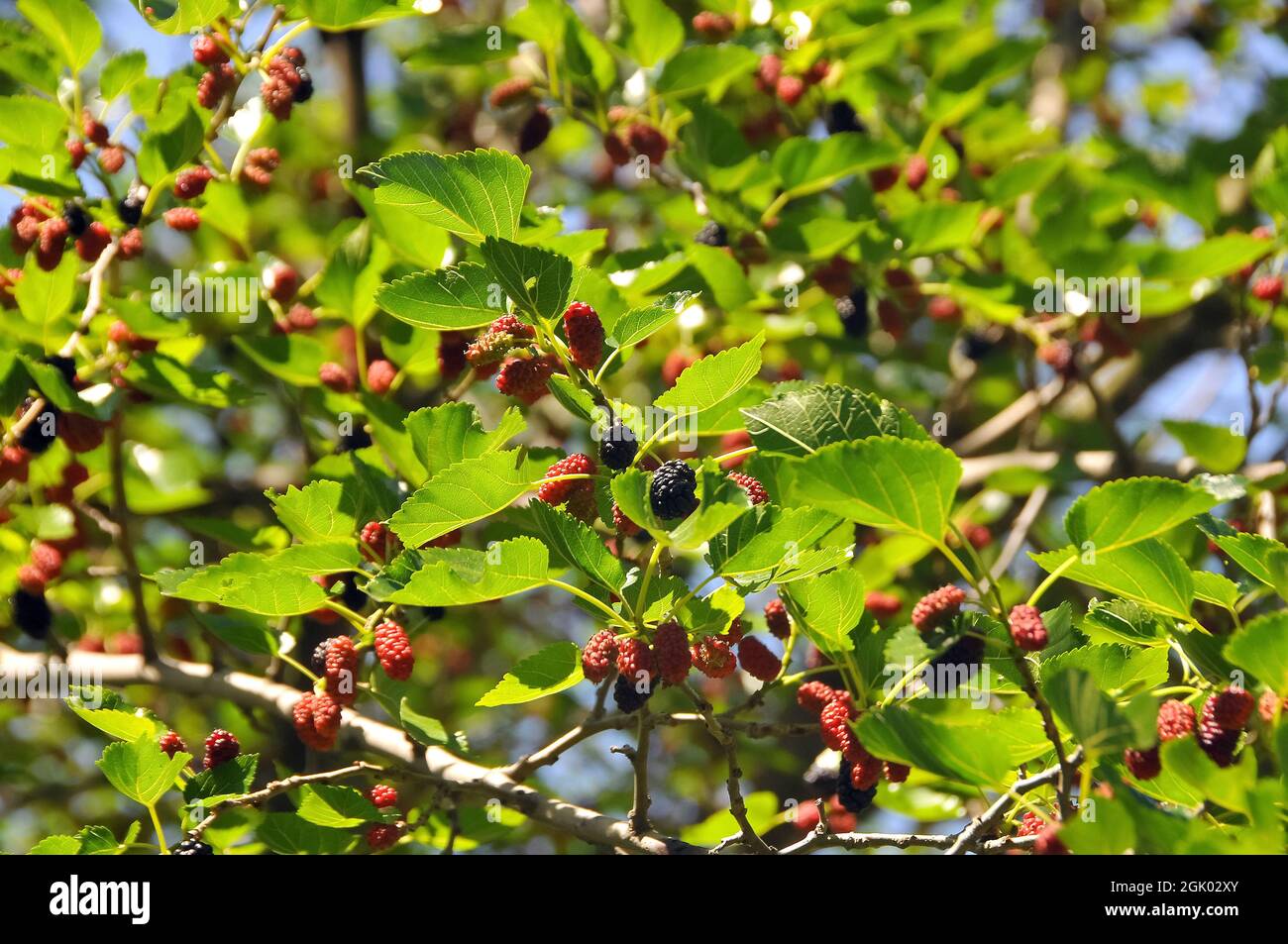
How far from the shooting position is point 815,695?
58.4 inches

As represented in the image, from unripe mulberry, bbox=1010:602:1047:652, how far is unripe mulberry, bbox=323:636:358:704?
848 millimetres

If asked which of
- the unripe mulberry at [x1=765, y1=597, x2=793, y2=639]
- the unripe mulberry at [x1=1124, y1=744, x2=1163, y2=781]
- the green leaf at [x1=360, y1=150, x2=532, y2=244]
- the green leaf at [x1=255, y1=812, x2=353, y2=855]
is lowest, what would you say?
→ the green leaf at [x1=255, y1=812, x2=353, y2=855]

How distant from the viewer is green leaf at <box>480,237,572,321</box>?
1244 mm

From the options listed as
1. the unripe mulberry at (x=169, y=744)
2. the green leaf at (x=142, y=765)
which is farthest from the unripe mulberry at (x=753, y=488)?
the unripe mulberry at (x=169, y=744)

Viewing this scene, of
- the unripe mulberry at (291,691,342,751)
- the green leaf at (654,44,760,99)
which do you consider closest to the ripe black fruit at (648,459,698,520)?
the unripe mulberry at (291,691,342,751)

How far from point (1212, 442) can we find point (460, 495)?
1534 millimetres

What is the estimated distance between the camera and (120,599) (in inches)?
99.0

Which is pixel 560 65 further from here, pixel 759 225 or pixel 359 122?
pixel 359 122

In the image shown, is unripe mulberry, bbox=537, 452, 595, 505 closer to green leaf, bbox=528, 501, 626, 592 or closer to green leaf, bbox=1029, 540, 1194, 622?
green leaf, bbox=528, 501, 626, 592
